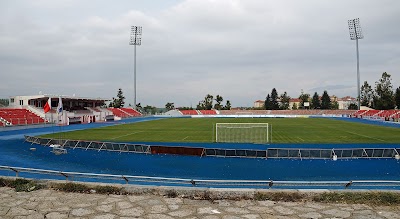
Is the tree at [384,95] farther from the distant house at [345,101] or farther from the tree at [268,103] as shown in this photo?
the distant house at [345,101]

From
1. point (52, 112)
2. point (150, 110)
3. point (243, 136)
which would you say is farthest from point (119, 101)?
point (243, 136)

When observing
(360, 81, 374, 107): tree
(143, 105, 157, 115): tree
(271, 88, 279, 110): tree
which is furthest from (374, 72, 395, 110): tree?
(143, 105, 157, 115): tree

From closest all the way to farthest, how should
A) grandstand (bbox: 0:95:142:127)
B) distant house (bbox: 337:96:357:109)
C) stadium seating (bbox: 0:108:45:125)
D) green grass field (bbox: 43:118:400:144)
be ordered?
green grass field (bbox: 43:118:400:144), stadium seating (bbox: 0:108:45:125), grandstand (bbox: 0:95:142:127), distant house (bbox: 337:96:357:109)

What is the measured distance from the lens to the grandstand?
41862 mm

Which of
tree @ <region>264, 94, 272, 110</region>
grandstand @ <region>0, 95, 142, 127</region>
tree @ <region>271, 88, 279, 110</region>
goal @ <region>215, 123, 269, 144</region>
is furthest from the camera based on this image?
tree @ <region>271, 88, 279, 110</region>

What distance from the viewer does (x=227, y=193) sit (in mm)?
6359

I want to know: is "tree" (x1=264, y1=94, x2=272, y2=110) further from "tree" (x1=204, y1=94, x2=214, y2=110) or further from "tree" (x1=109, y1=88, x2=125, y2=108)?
"tree" (x1=109, y1=88, x2=125, y2=108)

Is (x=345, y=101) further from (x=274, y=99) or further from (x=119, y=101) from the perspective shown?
(x=119, y=101)

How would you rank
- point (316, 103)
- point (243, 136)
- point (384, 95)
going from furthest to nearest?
point (316, 103), point (384, 95), point (243, 136)

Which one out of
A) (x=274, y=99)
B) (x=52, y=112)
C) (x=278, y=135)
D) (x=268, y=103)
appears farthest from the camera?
(x=274, y=99)

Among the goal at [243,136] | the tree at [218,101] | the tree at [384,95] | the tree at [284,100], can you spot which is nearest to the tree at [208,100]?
the tree at [218,101]

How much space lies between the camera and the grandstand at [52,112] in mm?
41862

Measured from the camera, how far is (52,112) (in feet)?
166

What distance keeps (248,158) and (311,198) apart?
11.1m
